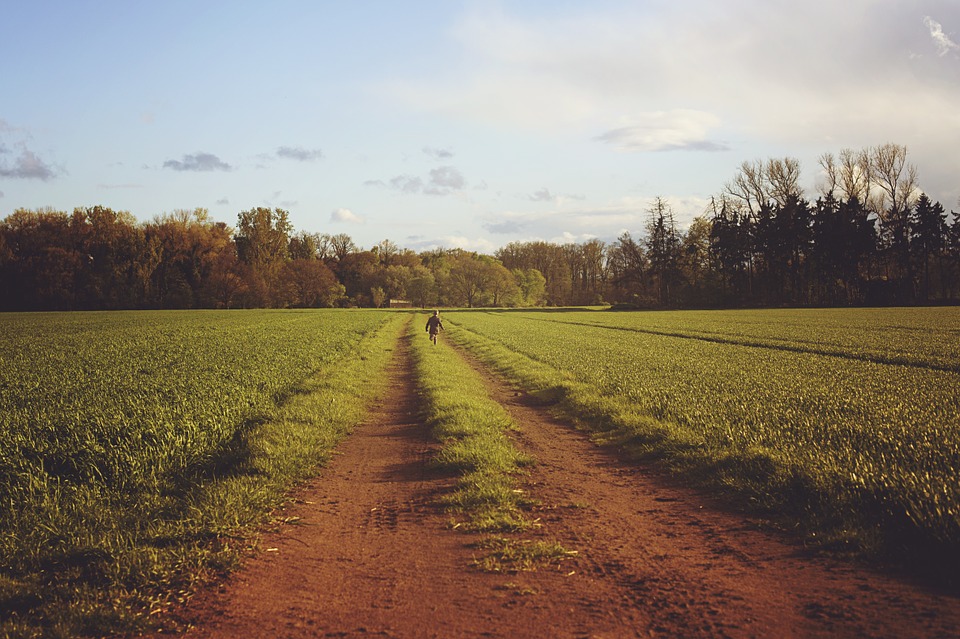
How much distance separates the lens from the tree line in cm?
7688

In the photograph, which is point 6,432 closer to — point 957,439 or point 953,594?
point 953,594

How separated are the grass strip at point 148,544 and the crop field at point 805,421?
562cm

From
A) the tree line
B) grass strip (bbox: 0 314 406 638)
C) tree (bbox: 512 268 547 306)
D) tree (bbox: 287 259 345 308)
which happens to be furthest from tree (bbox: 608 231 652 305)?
grass strip (bbox: 0 314 406 638)

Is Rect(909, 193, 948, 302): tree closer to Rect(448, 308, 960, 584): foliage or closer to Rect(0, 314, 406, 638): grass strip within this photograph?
Rect(448, 308, 960, 584): foliage

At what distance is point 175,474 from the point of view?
280 inches

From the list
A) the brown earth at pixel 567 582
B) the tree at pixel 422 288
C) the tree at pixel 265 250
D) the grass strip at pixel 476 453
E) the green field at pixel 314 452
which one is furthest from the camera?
the tree at pixel 422 288

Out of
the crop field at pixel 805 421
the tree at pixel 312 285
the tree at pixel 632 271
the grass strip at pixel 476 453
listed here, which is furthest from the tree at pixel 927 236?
the tree at pixel 312 285

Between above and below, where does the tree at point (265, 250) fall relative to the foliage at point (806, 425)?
above

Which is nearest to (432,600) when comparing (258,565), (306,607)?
(306,607)

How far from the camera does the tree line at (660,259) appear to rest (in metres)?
76.9

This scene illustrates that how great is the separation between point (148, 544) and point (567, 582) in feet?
12.8

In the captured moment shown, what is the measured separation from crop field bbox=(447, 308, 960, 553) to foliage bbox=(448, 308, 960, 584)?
2cm

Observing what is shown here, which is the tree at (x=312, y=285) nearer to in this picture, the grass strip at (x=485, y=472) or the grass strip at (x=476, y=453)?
the grass strip at (x=476, y=453)

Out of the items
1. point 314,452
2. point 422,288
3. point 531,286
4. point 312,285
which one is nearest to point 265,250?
point 312,285
